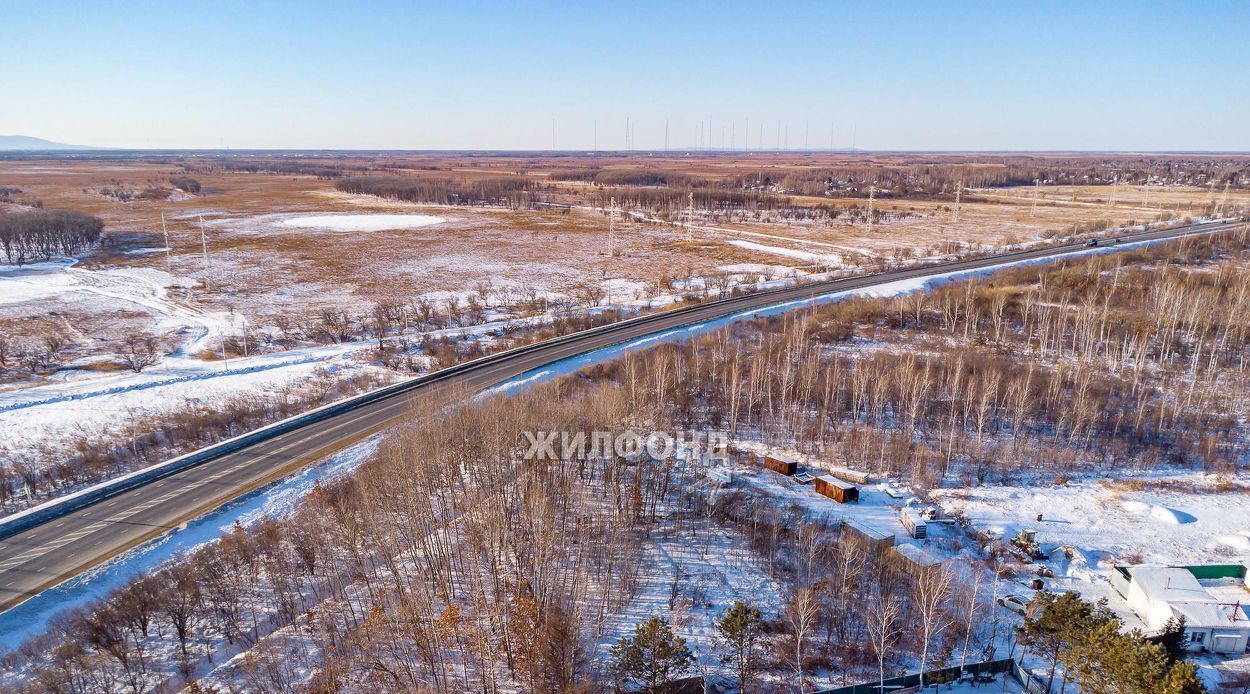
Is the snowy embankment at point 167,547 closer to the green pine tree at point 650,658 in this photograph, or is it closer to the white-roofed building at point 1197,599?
the green pine tree at point 650,658

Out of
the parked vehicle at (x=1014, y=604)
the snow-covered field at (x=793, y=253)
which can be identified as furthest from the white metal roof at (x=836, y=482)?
the snow-covered field at (x=793, y=253)


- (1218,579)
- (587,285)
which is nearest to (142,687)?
(1218,579)

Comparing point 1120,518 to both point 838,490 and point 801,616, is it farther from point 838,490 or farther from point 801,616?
point 801,616

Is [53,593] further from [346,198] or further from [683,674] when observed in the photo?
[346,198]

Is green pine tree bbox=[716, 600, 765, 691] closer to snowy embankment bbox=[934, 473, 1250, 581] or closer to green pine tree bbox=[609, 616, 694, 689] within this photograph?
green pine tree bbox=[609, 616, 694, 689]

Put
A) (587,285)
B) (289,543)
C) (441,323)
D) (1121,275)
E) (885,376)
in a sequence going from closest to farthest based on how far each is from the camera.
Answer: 1. (289,543)
2. (885,376)
3. (441,323)
4. (1121,275)
5. (587,285)

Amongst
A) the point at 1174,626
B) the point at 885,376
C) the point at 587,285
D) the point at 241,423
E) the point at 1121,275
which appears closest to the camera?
the point at 1174,626
